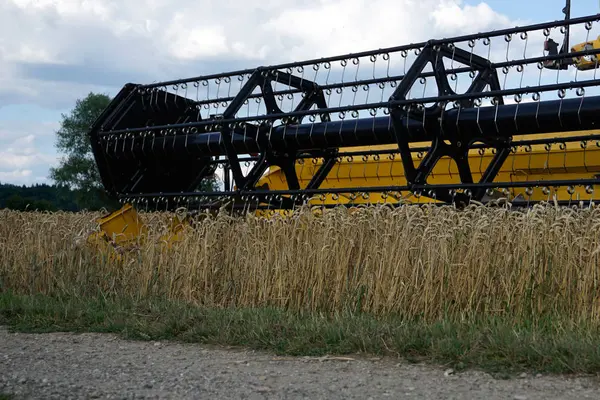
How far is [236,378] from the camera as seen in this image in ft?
15.5

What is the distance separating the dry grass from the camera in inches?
233

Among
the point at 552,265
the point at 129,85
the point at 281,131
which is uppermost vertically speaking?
the point at 129,85

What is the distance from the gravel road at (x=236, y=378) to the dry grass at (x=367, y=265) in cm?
132

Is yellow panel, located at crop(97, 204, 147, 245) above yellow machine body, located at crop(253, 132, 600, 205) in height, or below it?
below

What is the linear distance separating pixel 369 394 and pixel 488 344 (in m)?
1.10

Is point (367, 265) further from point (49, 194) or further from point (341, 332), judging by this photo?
point (49, 194)

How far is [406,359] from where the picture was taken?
5.11 m

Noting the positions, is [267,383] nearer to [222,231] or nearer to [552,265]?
[552,265]

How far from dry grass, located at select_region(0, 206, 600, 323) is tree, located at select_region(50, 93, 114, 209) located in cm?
3752

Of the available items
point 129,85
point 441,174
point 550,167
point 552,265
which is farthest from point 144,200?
point 552,265

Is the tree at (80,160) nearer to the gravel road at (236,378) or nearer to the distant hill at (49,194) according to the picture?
the distant hill at (49,194)

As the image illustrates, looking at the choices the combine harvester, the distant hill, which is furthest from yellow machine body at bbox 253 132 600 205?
the distant hill

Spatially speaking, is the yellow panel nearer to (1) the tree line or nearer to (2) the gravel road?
(2) the gravel road

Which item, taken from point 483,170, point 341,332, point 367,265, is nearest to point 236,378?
point 341,332
